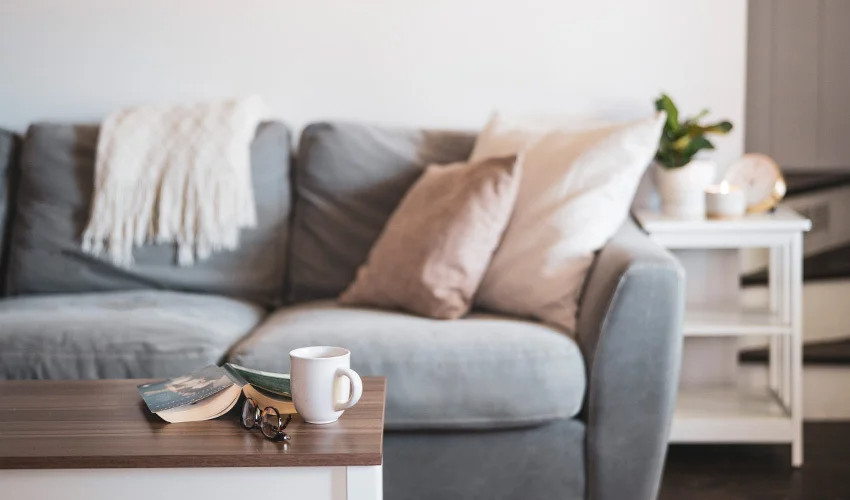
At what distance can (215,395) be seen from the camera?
4.18 feet

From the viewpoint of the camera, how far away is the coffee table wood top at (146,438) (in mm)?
1121

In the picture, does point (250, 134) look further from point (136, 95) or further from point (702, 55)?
point (702, 55)

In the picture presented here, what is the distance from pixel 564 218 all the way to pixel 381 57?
0.94 m

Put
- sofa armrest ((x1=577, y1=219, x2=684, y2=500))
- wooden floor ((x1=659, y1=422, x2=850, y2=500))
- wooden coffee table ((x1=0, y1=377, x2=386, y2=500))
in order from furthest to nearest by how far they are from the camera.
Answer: wooden floor ((x1=659, y1=422, x2=850, y2=500)) < sofa armrest ((x1=577, y1=219, x2=684, y2=500)) < wooden coffee table ((x1=0, y1=377, x2=386, y2=500))

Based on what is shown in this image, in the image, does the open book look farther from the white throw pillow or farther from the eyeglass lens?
the white throw pillow

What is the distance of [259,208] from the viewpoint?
243cm

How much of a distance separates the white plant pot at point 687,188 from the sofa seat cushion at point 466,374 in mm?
745

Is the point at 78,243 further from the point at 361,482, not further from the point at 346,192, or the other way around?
the point at 361,482

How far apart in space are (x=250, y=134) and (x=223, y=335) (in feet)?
2.52

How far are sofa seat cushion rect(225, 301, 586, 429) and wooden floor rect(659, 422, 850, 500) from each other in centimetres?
57

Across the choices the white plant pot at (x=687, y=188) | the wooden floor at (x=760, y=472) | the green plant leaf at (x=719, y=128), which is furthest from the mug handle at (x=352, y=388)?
the green plant leaf at (x=719, y=128)

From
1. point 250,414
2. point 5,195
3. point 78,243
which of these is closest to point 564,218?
point 250,414

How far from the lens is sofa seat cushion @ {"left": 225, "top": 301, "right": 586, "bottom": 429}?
173 centimetres

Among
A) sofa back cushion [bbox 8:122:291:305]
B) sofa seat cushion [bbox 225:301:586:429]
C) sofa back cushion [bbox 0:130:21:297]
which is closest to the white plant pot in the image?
sofa seat cushion [bbox 225:301:586:429]
